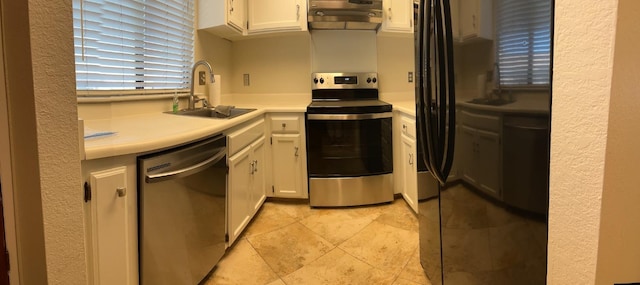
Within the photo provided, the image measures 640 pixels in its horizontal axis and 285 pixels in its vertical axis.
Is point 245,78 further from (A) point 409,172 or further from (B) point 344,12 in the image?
(A) point 409,172

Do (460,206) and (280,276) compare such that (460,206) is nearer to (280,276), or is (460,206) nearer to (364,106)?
(280,276)

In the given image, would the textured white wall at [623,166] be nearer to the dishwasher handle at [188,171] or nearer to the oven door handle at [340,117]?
the dishwasher handle at [188,171]

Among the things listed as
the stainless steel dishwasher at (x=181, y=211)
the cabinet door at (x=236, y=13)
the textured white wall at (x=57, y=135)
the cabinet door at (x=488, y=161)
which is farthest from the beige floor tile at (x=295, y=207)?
the textured white wall at (x=57, y=135)

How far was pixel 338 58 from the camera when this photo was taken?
10.7 feet

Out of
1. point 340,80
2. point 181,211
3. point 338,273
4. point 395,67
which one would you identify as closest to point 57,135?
point 181,211

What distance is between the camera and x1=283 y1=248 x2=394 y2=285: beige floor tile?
1.71 meters

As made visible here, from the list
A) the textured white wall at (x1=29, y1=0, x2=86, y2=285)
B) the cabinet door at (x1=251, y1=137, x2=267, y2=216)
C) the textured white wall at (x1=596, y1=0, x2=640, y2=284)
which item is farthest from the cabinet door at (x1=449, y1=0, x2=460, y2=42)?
the cabinet door at (x1=251, y1=137, x2=267, y2=216)

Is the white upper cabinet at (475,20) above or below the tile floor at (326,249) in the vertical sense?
above

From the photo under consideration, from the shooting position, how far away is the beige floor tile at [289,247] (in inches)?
74.2

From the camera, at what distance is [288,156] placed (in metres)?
2.78

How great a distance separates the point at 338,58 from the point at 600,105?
281 centimetres

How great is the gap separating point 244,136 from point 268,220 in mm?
782

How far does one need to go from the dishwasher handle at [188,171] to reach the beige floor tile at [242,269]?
0.65 m

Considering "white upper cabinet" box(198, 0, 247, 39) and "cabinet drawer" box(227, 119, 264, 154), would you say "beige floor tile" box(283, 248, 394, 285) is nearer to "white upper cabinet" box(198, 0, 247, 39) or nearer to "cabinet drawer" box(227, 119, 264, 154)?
"cabinet drawer" box(227, 119, 264, 154)
